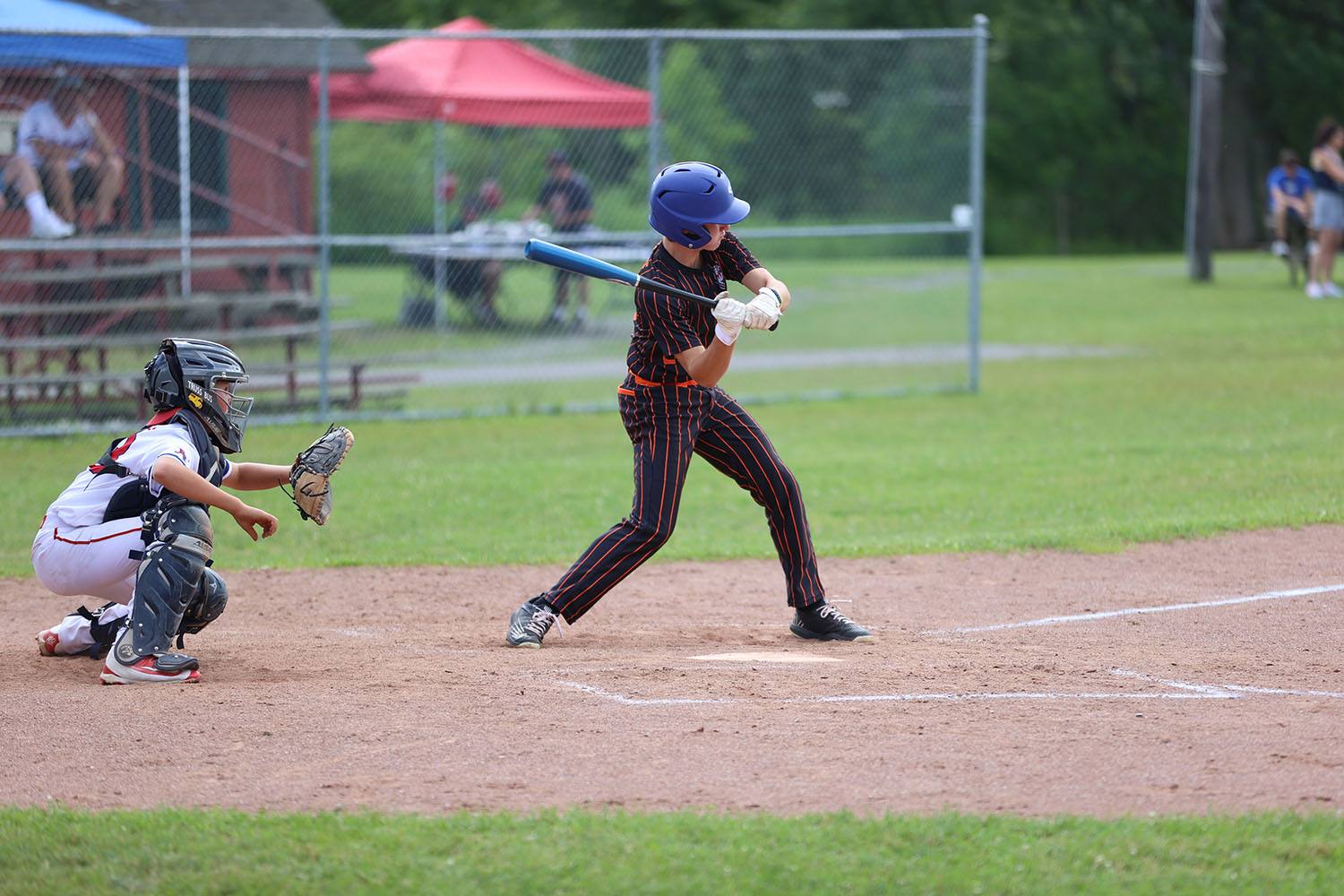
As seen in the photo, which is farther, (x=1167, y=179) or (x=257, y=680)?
(x=1167, y=179)

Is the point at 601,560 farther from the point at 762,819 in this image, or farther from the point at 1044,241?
the point at 1044,241

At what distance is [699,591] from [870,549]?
49.4 inches

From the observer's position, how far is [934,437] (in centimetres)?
1150

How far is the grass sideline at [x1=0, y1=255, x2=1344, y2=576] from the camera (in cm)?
826

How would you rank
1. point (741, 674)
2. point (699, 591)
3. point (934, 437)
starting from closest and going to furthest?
1. point (741, 674)
2. point (699, 591)
3. point (934, 437)

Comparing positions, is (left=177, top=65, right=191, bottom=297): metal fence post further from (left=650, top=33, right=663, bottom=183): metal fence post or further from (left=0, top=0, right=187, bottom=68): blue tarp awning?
(left=650, top=33, right=663, bottom=183): metal fence post

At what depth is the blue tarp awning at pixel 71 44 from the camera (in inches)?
492

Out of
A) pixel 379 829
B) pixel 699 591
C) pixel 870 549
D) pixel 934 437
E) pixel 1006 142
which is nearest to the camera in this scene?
pixel 379 829

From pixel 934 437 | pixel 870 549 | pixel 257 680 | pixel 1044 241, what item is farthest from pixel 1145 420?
pixel 1044 241

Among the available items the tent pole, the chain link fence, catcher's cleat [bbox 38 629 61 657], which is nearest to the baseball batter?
catcher's cleat [bbox 38 629 61 657]

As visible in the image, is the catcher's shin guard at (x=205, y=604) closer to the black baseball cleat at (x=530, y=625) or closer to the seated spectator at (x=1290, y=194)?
the black baseball cleat at (x=530, y=625)

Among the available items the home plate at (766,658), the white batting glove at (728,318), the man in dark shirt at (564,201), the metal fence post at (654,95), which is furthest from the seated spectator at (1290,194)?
the white batting glove at (728,318)

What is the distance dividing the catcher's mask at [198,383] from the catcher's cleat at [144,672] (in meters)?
0.85

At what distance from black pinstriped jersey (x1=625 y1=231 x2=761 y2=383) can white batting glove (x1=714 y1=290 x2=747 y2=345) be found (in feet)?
0.78
